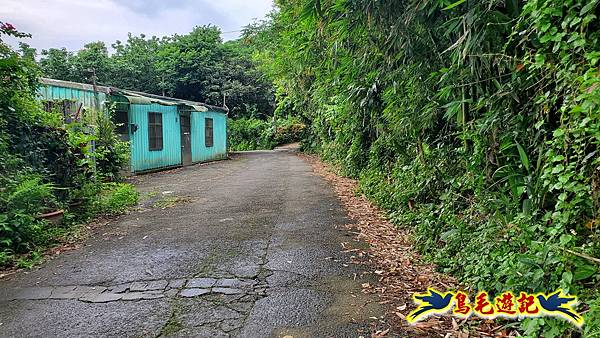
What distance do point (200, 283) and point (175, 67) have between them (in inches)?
875

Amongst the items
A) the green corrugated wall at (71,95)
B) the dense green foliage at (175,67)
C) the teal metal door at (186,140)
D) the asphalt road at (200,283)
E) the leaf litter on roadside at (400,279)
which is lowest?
the asphalt road at (200,283)

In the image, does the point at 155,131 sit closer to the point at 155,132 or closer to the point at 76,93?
the point at 155,132

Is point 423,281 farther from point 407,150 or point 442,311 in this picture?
point 407,150

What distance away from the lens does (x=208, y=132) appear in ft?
54.1

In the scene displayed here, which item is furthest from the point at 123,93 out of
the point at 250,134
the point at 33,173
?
the point at 250,134

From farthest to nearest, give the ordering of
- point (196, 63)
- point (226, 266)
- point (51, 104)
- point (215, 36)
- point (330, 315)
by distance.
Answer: point (215, 36), point (196, 63), point (51, 104), point (226, 266), point (330, 315)

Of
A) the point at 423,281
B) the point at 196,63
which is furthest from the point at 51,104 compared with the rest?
the point at 196,63

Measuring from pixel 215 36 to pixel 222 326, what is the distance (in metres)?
24.9

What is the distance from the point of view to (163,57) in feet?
78.0

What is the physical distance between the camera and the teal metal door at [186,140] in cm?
1438

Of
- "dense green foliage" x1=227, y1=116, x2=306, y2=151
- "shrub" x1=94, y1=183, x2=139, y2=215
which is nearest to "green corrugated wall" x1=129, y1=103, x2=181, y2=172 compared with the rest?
"shrub" x1=94, y1=183, x2=139, y2=215

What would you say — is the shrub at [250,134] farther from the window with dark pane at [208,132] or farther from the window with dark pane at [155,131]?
the window with dark pane at [155,131]

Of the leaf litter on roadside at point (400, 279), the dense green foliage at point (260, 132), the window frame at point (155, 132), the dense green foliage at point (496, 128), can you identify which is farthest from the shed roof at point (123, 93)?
the dense green foliage at point (260, 132)

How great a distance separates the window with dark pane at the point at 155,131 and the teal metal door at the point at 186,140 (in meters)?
1.49
